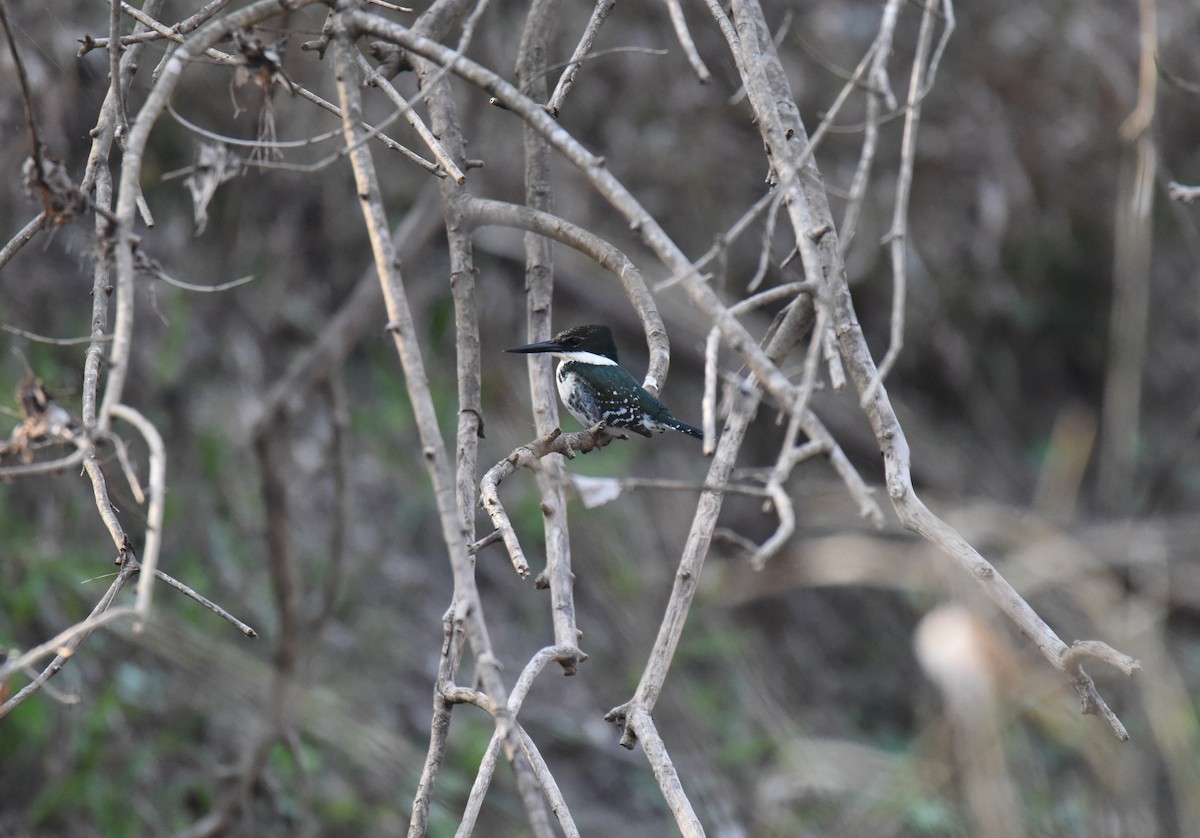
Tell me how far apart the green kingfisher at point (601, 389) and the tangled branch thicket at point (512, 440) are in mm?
234

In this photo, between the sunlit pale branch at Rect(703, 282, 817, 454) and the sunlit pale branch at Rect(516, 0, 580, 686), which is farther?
the sunlit pale branch at Rect(516, 0, 580, 686)

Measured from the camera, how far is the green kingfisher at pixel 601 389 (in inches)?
154

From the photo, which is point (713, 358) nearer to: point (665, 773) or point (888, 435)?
point (888, 435)

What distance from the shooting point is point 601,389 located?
400cm

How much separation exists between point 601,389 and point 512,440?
165cm

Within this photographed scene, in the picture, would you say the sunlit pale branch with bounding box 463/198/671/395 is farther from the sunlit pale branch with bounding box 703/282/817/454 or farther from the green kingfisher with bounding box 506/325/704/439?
the green kingfisher with bounding box 506/325/704/439

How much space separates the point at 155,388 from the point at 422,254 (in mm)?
1702

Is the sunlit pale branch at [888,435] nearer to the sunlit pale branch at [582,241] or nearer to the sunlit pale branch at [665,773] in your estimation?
the sunlit pale branch at [582,241]

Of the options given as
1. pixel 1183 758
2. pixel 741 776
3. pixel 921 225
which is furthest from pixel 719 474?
pixel 921 225

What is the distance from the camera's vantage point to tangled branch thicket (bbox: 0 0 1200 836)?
2373 millimetres

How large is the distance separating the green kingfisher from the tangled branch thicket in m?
0.23

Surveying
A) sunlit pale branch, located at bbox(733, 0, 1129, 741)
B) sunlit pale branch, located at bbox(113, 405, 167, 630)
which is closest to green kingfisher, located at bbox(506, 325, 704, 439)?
sunlit pale branch, located at bbox(733, 0, 1129, 741)

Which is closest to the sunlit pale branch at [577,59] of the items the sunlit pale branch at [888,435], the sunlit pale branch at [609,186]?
the sunlit pale branch at [888,435]

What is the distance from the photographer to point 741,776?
6512 mm
